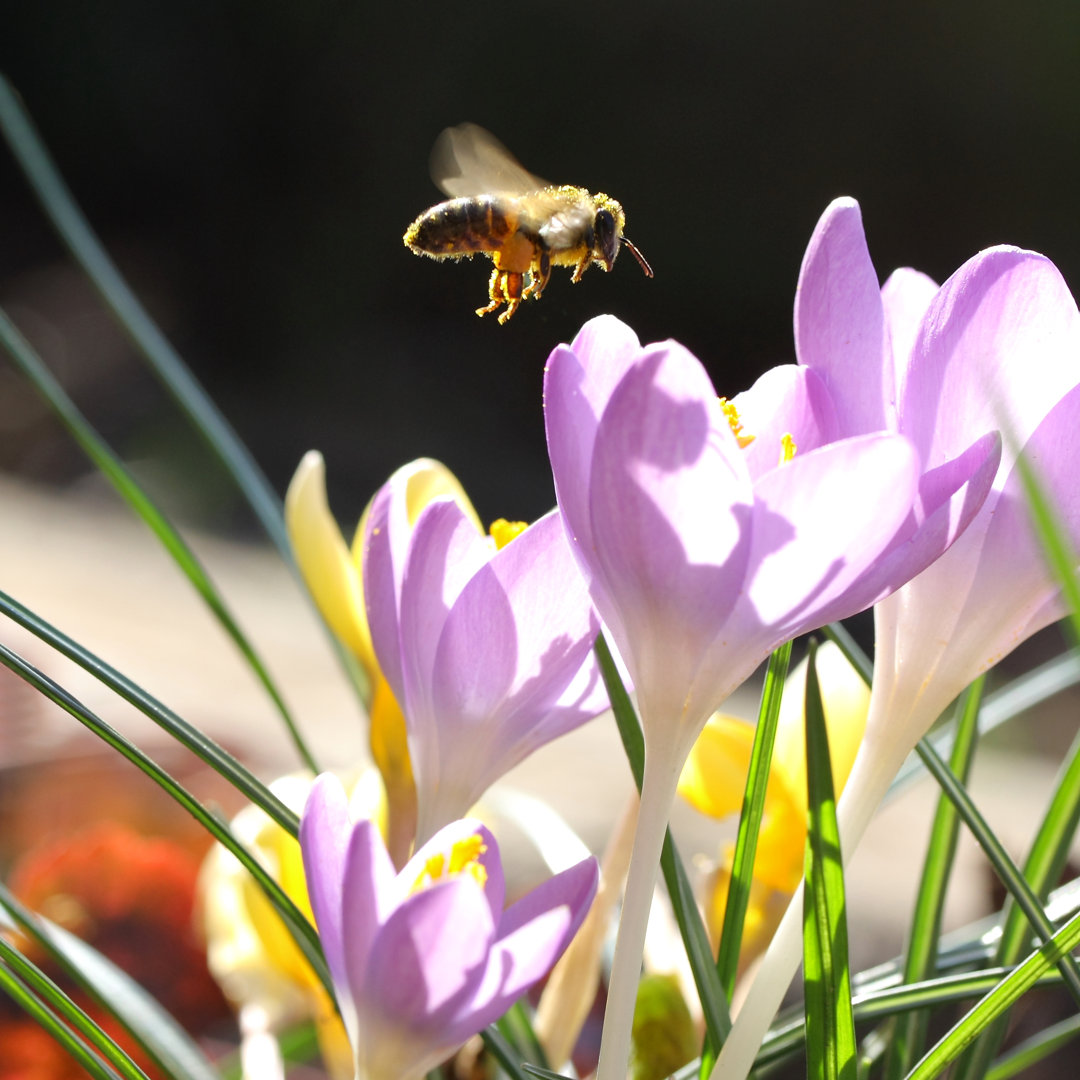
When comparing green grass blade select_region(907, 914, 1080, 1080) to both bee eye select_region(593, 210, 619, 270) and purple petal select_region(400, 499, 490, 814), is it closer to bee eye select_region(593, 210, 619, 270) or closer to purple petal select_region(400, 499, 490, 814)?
purple petal select_region(400, 499, 490, 814)

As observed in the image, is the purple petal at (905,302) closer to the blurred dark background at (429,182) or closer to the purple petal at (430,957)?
the purple petal at (430,957)

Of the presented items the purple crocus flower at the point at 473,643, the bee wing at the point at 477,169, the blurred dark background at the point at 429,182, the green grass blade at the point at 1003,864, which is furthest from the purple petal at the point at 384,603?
the blurred dark background at the point at 429,182

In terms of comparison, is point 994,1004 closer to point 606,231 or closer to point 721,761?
point 721,761

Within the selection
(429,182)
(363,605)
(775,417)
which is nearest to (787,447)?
(775,417)

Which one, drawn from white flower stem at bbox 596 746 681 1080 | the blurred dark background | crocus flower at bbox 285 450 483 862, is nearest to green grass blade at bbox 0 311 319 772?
crocus flower at bbox 285 450 483 862

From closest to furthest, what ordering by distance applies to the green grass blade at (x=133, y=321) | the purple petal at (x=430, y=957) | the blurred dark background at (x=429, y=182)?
the purple petal at (x=430, y=957) < the green grass blade at (x=133, y=321) < the blurred dark background at (x=429, y=182)

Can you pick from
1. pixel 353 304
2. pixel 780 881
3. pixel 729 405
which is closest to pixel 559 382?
pixel 729 405
